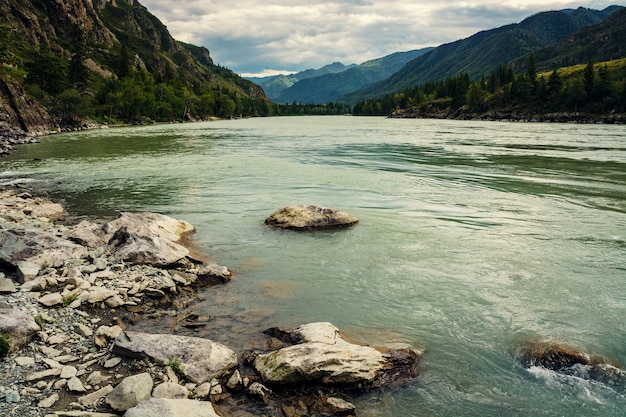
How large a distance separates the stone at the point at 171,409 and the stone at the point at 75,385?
1.62 meters

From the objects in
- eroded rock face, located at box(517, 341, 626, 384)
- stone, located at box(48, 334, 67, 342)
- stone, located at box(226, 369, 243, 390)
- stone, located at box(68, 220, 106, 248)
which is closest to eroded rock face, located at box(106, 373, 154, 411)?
stone, located at box(226, 369, 243, 390)

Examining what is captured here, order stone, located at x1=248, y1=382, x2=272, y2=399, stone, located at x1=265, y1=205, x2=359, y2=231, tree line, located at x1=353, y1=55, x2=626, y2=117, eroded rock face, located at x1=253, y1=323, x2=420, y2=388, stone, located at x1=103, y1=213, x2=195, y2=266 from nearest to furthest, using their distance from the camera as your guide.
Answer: stone, located at x1=248, y1=382, x2=272, y2=399, eroded rock face, located at x1=253, y1=323, x2=420, y2=388, stone, located at x1=103, y1=213, x2=195, y2=266, stone, located at x1=265, y1=205, x2=359, y2=231, tree line, located at x1=353, y1=55, x2=626, y2=117

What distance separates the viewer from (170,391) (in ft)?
27.1

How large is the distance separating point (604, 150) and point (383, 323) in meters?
56.1

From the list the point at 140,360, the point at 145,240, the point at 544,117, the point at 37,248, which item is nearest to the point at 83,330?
the point at 140,360

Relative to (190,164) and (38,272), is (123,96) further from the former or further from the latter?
(38,272)

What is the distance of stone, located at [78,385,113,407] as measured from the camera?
7781mm

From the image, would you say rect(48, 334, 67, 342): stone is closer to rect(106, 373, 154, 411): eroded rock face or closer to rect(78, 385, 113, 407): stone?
rect(78, 385, 113, 407): stone

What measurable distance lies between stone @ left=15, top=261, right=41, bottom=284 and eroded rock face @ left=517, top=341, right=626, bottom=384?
14.0m

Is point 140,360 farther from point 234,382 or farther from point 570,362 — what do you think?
point 570,362

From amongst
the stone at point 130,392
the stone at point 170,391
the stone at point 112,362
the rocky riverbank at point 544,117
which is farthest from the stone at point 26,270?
the rocky riverbank at point 544,117

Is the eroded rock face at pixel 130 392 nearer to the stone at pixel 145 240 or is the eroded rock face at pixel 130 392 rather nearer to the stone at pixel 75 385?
the stone at pixel 75 385

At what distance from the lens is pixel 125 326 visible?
1125 centimetres

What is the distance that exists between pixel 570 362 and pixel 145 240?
1400cm
